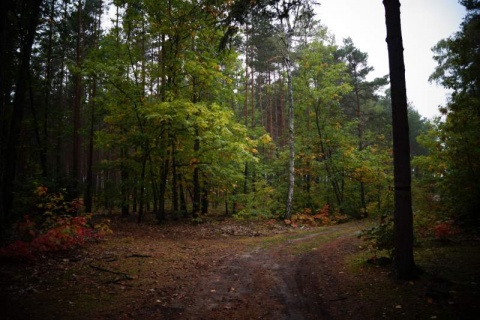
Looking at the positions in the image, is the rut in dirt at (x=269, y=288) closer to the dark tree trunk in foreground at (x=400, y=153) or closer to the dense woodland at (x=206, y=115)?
the dark tree trunk in foreground at (x=400, y=153)

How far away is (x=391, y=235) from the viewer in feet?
24.9

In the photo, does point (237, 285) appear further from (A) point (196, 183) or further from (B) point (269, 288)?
(A) point (196, 183)

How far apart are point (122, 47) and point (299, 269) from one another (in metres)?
14.3

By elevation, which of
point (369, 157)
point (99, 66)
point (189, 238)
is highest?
point (99, 66)

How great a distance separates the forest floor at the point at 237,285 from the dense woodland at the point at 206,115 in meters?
2.57

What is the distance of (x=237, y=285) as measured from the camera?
6836mm

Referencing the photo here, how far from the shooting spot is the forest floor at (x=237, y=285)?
505 cm

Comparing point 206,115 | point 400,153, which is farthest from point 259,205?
point 400,153

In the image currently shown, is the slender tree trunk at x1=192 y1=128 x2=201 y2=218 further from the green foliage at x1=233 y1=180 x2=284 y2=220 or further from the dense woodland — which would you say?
the green foliage at x1=233 y1=180 x2=284 y2=220

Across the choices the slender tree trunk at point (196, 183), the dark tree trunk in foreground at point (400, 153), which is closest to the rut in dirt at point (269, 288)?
the dark tree trunk in foreground at point (400, 153)

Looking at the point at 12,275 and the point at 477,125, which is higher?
the point at 477,125

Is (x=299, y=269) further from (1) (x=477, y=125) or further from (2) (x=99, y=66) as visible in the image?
(2) (x=99, y=66)

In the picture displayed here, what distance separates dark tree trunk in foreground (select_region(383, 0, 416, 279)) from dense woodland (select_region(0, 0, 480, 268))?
1.96 meters

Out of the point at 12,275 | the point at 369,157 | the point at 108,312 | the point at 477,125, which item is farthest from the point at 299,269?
the point at 369,157
